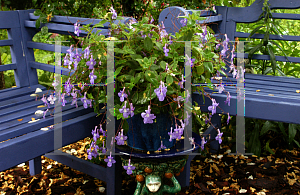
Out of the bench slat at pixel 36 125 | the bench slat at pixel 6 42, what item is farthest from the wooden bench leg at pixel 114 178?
the bench slat at pixel 6 42

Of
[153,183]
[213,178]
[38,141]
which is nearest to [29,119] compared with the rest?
[38,141]

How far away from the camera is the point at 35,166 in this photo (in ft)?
6.95

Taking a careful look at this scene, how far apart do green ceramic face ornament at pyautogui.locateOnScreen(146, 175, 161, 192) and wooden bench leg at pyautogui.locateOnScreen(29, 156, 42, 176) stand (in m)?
1.13

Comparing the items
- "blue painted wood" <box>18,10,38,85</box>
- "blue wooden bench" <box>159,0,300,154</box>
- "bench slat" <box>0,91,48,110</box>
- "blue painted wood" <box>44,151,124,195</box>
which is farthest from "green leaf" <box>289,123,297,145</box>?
"blue painted wood" <box>18,10,38,85</box>

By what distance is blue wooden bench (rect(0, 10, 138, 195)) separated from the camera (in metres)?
1.24

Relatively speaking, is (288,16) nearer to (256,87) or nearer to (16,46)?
(256,87)

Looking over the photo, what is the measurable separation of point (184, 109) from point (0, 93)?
127cm

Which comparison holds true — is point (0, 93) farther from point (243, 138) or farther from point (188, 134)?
point (243, 138)

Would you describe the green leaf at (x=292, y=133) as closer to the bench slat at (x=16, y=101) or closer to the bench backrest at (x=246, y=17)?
the bench backrest at (x=246, y=17)

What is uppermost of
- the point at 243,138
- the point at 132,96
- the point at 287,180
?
the point at 132,96

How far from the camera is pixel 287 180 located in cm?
203

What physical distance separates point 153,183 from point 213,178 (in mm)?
888

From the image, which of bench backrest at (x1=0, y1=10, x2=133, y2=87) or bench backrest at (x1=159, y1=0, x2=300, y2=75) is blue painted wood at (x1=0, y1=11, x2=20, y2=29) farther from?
bench backrest at (x1=159, y1=0, x2=300, y2=75)

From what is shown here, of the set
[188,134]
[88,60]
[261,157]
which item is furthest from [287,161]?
[88,60]
